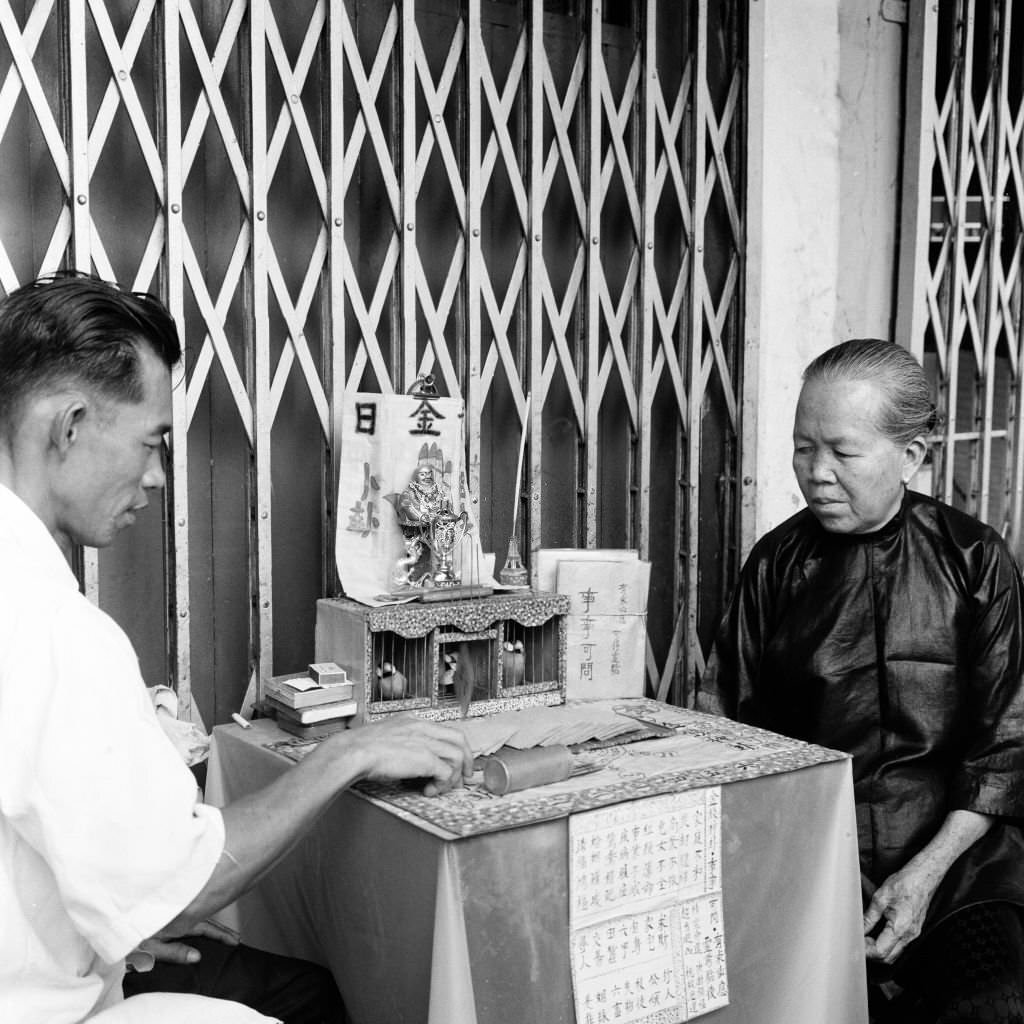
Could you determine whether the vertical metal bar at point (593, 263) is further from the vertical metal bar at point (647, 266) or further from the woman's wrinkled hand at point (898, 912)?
the woman's wrinkled hand at point (898, 912)

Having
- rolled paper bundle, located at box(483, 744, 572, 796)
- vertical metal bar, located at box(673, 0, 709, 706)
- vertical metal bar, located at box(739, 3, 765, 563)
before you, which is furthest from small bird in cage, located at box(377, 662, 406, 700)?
vertical metal bar, located at box(739, 3, 765, 563)

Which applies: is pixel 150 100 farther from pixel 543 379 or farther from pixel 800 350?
pixel 800 350

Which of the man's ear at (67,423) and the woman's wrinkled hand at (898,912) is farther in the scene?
the woman's wrinkled hand at (898,912)

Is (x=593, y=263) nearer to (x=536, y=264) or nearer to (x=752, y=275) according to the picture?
(x=536, y=264)

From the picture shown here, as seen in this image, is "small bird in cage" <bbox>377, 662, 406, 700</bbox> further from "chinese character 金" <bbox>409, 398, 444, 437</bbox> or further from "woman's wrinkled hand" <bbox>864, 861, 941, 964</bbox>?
"woman's wrinkled hand" <bbox>864, 861, 941, 964</bbox>

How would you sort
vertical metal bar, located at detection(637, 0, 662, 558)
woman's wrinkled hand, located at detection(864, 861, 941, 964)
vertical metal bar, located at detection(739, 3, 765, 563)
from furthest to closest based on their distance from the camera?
vertical metal bar, located at detection(739, 3, 765, 563) < vertical metal bar, located at detection(637, 0, 662, 558) < woman's wrinkled hand, located at detection(864, 861, 941, 964)

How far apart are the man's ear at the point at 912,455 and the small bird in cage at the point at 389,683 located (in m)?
1.08

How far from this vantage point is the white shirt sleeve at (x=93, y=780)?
1249 millimetres

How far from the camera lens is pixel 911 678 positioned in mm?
2340

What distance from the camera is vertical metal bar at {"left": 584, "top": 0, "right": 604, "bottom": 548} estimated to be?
2.93m

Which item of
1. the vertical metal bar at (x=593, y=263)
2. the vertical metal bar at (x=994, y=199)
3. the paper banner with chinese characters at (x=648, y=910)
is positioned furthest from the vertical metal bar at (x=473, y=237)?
the vertical metal bar at (x=994, y=199)

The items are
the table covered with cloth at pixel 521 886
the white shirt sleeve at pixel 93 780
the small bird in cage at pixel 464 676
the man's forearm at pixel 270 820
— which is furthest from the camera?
the small bird in cage at pixel 464 676

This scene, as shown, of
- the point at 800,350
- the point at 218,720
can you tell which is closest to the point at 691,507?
the point at 800,350

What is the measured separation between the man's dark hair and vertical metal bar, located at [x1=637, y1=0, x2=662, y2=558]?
1744 millimetres
